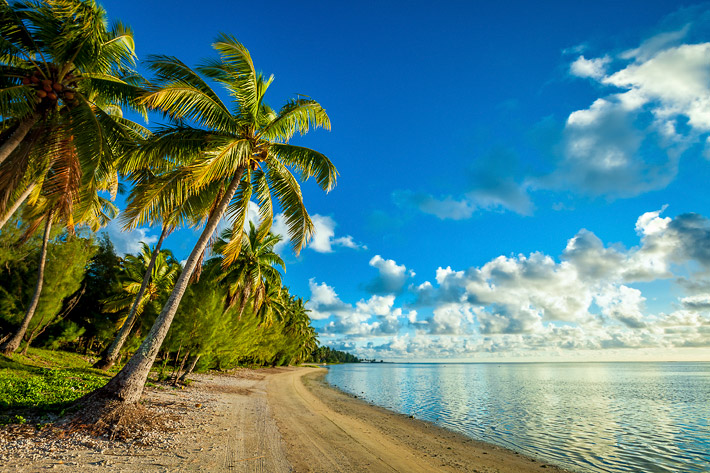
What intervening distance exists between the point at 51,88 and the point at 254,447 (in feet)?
35.6

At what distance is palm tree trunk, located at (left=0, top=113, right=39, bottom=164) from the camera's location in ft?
28.6

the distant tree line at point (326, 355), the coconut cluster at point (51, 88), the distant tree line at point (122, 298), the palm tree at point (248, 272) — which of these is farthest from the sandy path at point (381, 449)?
the distant tree line at point (326, 355)

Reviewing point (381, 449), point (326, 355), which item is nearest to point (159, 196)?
point (381, 449)

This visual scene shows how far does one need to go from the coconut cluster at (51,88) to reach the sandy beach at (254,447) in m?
8.18

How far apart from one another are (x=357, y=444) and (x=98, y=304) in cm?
2866

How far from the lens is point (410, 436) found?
1195cm

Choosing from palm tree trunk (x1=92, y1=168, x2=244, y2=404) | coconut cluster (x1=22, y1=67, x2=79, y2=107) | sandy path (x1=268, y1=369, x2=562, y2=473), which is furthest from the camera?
coconut cluster (x1=22, y1=67, x2=79, y2=107)

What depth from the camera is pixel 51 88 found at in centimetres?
900

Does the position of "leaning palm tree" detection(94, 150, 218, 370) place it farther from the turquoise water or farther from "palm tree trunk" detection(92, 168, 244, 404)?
the turquoise water

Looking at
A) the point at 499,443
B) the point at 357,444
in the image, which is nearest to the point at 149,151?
the point at 357,444

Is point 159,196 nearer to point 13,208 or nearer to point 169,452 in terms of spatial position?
point 13,208

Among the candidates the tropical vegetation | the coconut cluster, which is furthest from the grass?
the coconut cluster

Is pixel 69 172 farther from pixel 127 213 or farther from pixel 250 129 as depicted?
pixel 250 129

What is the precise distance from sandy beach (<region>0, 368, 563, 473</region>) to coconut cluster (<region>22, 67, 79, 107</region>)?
322 inches
